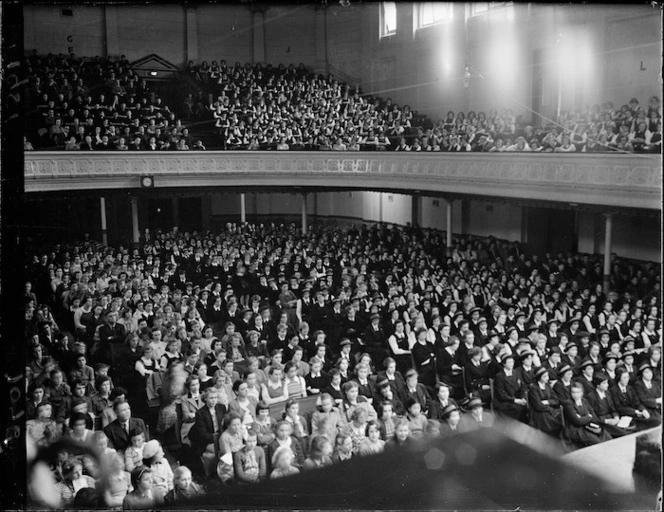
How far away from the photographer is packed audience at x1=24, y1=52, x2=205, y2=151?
10.8 m

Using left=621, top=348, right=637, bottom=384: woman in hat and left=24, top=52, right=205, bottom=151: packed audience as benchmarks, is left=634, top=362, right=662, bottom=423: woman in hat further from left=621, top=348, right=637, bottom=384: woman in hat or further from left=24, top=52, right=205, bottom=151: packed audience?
left=24, top=52, right=205, bottom=151: packed audience

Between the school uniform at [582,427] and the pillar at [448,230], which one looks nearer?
the school uniform at [582,427]

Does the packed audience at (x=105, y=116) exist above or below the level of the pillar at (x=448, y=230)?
above

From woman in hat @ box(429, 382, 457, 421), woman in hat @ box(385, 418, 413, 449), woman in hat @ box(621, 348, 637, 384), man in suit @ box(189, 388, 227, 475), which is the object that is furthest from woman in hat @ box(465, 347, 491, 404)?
man in suit @ box(189, 388, 227, 475)

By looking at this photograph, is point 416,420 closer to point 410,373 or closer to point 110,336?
point 410,373

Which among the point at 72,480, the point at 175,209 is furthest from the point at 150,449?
the point at 175,209

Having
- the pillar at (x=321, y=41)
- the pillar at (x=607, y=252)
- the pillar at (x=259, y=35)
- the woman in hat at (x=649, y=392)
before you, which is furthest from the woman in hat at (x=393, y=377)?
the pillar at (x=259, y=35)

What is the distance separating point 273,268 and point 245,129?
10.1 ft

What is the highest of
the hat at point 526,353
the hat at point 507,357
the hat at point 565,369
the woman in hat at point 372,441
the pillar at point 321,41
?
the pillar at point 321,41

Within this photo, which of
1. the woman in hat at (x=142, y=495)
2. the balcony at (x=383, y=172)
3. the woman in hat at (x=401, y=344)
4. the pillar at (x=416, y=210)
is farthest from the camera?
the pillar at (x=416, y=210)

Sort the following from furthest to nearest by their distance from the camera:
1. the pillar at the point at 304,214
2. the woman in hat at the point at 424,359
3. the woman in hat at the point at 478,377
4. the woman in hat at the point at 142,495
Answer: the pillar at the point at 304,214 < the woman in hat at the point at 424,359 < the woman in hat at the point at 478,377 < the woman in hat at the point at 142,495

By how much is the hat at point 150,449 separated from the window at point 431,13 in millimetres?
5755

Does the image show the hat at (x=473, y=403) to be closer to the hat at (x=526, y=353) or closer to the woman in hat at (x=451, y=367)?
the woman in hat at (x=451, y=367)

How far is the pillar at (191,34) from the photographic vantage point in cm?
924
